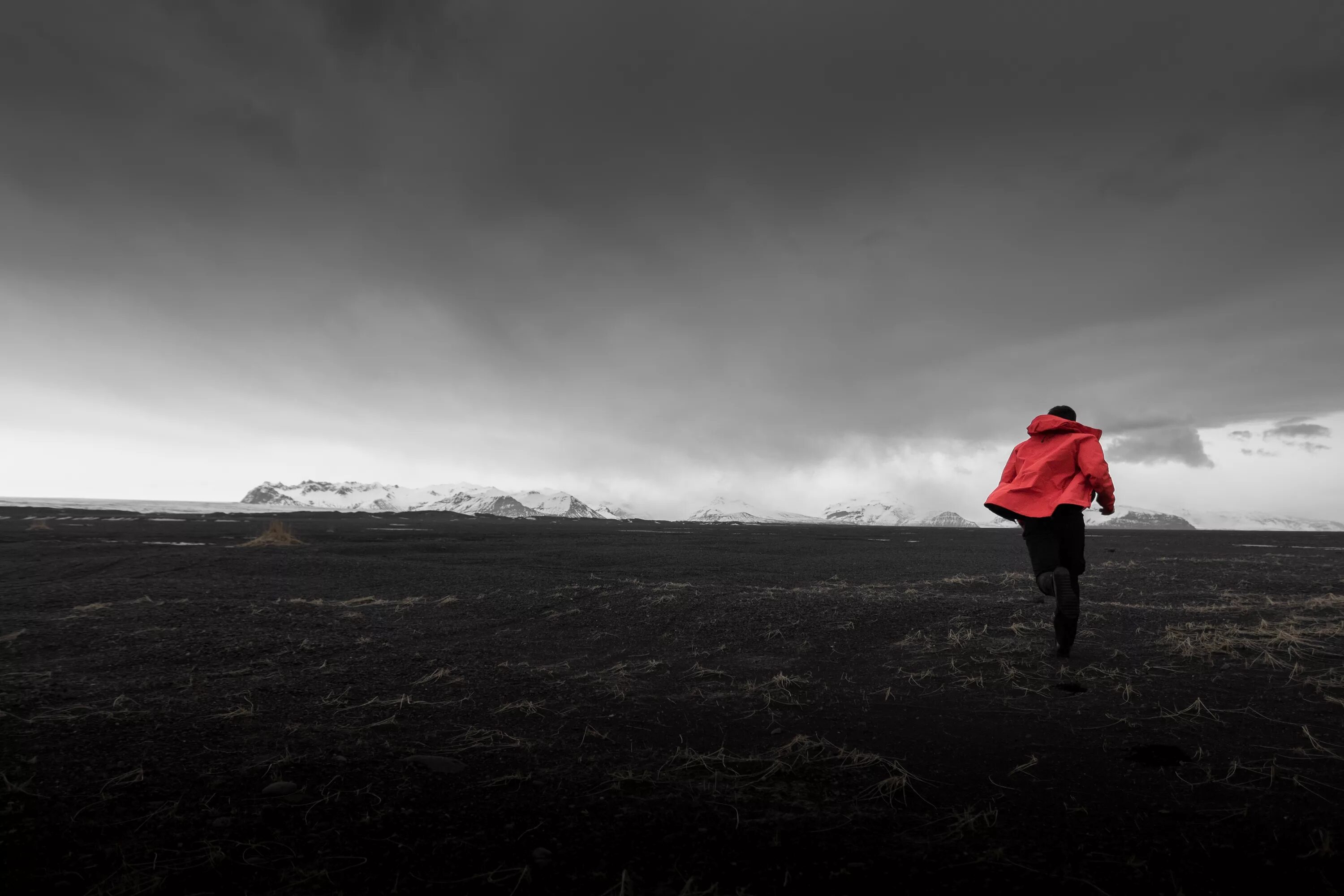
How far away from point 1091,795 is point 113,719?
5.90m

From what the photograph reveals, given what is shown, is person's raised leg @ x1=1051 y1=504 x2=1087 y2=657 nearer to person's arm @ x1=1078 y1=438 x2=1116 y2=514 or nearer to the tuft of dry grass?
person's arm @ x1=1078 y1=438 x2=1116 y2=514

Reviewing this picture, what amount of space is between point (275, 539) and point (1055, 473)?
24.7 metres

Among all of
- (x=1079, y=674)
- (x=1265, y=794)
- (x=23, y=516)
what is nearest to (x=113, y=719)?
(x=1265, y=794)

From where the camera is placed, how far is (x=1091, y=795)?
2977 millimetres

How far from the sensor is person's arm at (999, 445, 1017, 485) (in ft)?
19.8

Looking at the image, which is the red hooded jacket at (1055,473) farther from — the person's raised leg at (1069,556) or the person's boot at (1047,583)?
the person's boot at (1047,583)

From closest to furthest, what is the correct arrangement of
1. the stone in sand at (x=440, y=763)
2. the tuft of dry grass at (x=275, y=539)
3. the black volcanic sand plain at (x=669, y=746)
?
the black volcanic sand plain at (x=669, y=746), the stone in sand at (x=440, y=763), the tuft of dry grass at (x=275, y=539)

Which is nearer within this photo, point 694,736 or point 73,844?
point 73,844

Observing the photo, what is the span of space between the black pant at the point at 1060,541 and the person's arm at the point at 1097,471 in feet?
0.73

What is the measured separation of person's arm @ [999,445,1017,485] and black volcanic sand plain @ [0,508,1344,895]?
1714 millimetres

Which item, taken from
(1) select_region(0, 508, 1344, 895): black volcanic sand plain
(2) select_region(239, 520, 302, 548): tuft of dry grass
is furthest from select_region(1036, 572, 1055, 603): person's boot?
(2) select_region(239, 520, 302, 548): tuft of dry grass

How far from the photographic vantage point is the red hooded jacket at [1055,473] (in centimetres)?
543

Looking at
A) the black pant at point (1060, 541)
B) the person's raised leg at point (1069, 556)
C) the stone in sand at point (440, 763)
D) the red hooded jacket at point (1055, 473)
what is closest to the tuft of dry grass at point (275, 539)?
the stone in sand at point (440, 763)

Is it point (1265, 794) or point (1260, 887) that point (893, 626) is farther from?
point (1260, 887)
